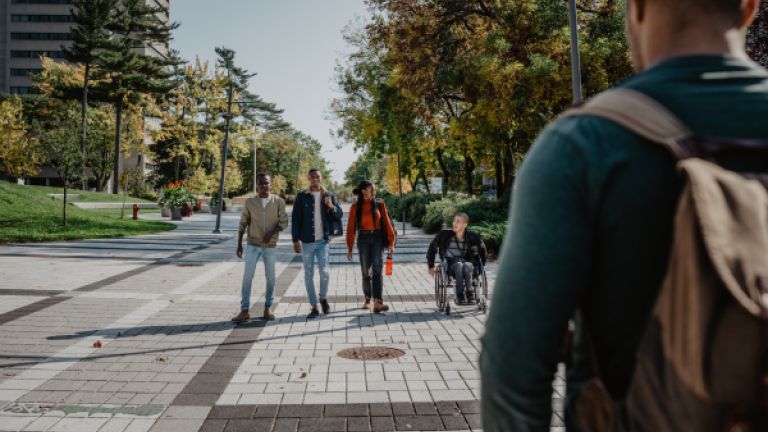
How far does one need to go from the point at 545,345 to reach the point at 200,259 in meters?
15.8

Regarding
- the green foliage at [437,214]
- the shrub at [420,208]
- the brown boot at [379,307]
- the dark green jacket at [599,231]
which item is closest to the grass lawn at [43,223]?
the green foliage at [437,214]

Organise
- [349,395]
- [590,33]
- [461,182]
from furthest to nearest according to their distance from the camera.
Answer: [461,182], [590,33], [349,395]

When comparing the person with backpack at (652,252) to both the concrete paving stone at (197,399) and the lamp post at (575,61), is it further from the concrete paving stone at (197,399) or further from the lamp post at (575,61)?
the lamp post at (575,61)

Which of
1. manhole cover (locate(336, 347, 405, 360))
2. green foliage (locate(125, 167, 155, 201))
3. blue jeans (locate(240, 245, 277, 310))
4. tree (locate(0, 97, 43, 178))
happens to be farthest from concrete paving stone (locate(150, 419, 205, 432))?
green foliage (locate(125, 167, 155, 201))

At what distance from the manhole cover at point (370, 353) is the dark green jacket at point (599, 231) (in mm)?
5160

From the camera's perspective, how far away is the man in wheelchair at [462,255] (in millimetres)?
8508

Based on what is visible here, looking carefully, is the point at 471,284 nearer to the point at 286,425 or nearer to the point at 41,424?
the point at 286,425

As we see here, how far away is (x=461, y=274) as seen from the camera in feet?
27.9

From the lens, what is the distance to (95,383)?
17.0ft

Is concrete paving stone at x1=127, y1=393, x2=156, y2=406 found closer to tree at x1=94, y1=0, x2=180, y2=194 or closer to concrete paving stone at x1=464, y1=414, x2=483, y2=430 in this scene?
concrete paving stone at x1=464, y1=414, x2=483, y2=430

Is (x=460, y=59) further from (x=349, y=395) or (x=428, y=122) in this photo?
(x=349, y=395)

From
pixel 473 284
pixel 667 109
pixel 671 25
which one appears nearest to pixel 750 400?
pixel 667 109

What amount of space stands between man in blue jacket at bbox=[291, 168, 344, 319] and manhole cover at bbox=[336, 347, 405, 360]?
204cm

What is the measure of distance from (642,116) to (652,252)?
0.73 ft
